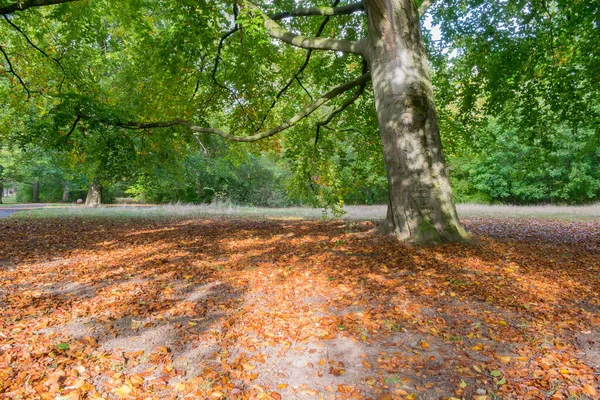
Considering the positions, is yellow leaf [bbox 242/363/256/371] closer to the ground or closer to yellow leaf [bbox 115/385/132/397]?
the ground

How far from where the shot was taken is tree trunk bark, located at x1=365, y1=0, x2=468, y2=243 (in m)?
5.72

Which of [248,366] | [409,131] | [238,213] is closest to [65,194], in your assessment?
[238,213]

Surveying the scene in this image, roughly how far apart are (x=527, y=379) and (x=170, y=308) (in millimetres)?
3351

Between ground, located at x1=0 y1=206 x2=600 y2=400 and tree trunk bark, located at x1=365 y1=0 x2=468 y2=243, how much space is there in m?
0.55

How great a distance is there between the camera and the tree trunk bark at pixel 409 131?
5.72 m

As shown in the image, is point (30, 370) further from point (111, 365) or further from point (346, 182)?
point (346, 182)

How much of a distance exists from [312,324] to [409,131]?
12.5 ft

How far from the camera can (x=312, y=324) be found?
3.35 metres

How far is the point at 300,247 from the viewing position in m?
6.65

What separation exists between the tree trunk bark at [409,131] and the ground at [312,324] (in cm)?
55

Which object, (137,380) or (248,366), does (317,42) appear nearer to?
(248,366)

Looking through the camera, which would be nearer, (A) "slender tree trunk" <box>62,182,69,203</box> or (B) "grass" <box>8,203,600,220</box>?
(B) "grass" <box>8,203,600,220</box>

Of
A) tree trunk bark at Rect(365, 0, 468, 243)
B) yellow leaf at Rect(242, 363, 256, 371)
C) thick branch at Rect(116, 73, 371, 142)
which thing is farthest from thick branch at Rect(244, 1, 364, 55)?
yellow leaf at Rect(242, 363, 256, 371)

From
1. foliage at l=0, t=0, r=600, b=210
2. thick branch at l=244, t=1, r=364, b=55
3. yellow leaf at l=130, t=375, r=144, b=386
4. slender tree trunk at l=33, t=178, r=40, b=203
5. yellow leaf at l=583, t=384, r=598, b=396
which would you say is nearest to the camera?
yellow leaf at l=583, t=384, r=598, b=396
